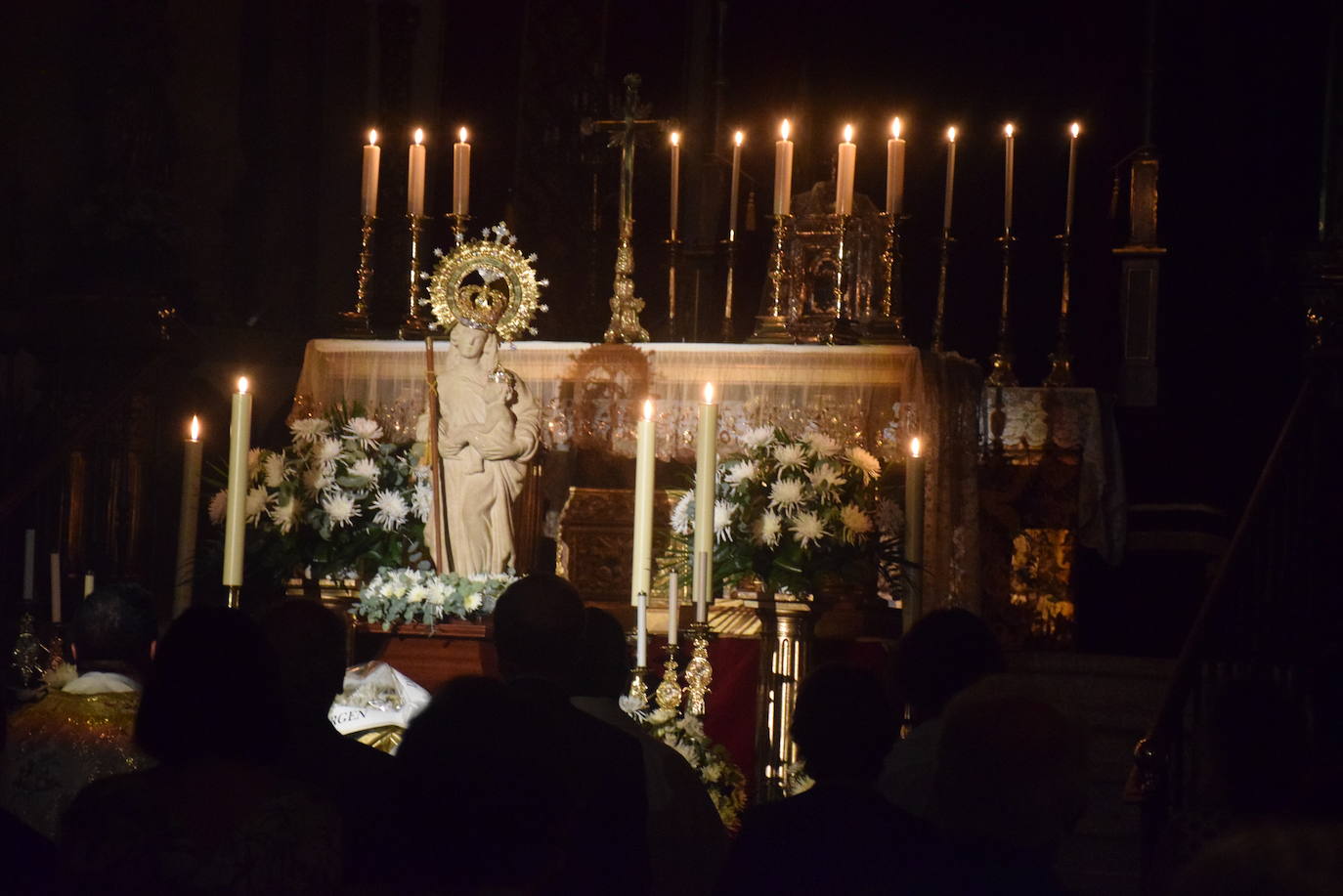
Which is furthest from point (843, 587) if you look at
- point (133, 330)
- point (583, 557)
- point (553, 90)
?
point (553, 90)

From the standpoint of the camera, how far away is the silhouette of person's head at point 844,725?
3.13 meters

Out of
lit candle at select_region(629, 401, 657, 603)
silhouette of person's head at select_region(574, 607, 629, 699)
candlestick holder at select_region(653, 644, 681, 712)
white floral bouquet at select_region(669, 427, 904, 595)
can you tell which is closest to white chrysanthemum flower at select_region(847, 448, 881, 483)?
white floral bouquet at select_region(669, 427, 904, 595)

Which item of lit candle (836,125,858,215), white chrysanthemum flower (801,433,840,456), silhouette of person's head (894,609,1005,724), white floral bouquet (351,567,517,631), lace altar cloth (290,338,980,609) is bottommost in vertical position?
white floral bouquet (351,567,517,631)

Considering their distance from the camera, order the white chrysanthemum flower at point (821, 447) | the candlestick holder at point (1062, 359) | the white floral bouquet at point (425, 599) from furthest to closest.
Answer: the candlestick holder at point (1062, 359)
the white chrysanthemum flower at point (821, 447)
the white floral bouquet at point (425, 599)

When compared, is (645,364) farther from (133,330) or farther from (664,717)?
(664,717)

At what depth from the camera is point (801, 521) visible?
6633mm

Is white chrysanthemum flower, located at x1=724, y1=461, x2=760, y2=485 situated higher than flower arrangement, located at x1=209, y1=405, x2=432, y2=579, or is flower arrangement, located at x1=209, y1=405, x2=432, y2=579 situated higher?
white chrysanthemum flower, located at x1=724, y1=461, x2=760, y2=485

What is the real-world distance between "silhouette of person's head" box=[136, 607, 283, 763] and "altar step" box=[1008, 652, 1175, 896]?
4356 mm

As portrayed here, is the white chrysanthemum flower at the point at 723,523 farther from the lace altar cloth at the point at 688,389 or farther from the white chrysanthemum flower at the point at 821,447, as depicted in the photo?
→ the lace altar cloth at the point at 688,389

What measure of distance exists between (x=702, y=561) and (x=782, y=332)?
4.14 m

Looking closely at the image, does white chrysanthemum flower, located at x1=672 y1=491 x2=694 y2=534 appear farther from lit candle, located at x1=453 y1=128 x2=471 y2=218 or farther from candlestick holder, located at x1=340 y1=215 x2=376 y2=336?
candlestick holder, located at x1=340 y1=215 x2=376 y2=336

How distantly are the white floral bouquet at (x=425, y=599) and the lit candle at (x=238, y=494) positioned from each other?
1.39 meters

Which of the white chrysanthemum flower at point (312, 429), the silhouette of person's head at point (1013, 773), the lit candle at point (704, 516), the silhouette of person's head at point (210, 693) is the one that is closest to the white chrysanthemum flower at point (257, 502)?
the white chrysanthemum flower at point (312, 429)

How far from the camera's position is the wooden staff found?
6.81 meters
